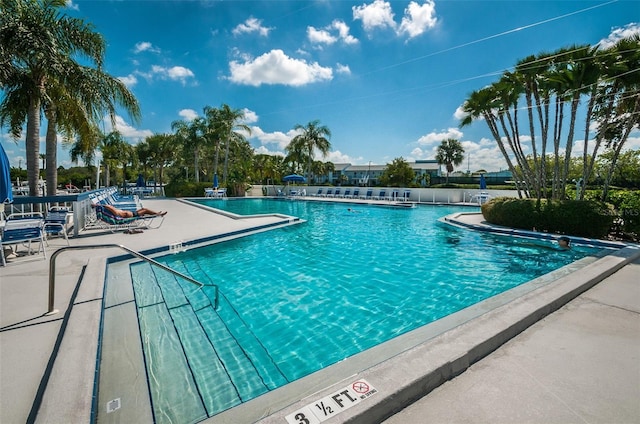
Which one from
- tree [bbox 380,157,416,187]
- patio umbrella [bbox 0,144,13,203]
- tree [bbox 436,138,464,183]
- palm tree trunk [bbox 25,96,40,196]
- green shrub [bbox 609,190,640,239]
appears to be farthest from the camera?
tree [bbox 436,138,464,183]

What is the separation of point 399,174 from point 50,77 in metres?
28.9

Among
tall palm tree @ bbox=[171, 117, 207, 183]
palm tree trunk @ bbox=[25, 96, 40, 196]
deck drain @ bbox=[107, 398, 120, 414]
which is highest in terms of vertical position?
tall palm tree @ bbox=[171, 117, 207, 183]

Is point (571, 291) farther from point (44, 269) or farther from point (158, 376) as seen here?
point (44, 269)

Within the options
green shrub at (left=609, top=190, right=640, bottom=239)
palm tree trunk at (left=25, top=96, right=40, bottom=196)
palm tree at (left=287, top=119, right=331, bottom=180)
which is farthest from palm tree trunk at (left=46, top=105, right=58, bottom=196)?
palm tree at (left=287, top=119, right=331, bottom=180)

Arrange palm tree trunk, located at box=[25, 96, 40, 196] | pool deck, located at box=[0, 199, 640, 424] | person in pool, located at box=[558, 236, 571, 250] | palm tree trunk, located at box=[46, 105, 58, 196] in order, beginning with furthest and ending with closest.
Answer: palm tree trunk, located at box=[46, 105, 58, 196] → palm tree trunk, located at box=[25, 96, 40, 196] → person in pool, located at box=[558, 236, 571, 250] → pool deck, located at box=[0, 199, 640, 424]

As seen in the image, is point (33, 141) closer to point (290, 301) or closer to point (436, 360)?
point (290, 301)

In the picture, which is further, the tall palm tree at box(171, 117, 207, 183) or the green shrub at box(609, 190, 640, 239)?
the tall palm tree at box(171, 117, 207, 183)

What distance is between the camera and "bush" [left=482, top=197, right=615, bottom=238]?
7961 millimetres

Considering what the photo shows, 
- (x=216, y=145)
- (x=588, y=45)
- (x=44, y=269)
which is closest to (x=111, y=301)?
(x=44, y=269)

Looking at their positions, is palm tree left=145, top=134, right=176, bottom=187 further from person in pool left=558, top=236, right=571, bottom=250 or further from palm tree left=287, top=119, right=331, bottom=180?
person in pool left=558, top=236, right=571, bottom=250

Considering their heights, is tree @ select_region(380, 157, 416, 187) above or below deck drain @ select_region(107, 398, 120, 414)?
above

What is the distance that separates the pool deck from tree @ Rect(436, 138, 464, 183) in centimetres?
4696

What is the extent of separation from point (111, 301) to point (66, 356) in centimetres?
174

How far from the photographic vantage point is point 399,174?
1256 inches
